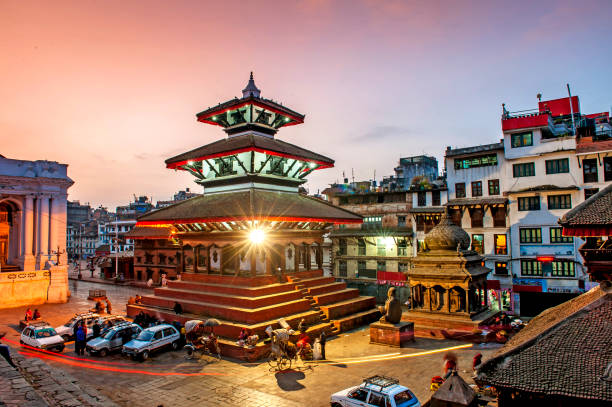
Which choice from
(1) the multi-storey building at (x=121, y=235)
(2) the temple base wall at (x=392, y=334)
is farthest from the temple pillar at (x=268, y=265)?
(1) the multi-storey building at (x=121, y=235)

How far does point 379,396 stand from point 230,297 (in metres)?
13.3

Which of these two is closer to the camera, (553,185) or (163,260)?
(553,185)

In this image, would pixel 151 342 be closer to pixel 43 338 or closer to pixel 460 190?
pixel 43 338

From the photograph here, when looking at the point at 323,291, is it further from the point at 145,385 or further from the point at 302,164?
the point at 145,385

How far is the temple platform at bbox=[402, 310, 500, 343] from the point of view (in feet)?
73.2

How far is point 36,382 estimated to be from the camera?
13211mm

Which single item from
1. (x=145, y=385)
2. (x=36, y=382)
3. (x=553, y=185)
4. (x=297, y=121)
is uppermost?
(x=297, y=121)

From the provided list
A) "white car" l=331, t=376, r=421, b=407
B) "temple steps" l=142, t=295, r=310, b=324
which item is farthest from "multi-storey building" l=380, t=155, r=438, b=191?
"white car" l=331, t=376, r=421, b=407

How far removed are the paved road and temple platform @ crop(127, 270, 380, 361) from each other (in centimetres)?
214

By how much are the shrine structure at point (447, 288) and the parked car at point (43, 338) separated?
20.1m

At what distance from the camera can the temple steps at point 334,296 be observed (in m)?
25.9

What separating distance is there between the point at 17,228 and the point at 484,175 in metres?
46.9

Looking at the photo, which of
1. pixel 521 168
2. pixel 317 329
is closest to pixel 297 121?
pixel 317 329

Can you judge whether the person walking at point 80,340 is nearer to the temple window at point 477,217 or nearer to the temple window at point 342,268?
the temple window at point 342,268
